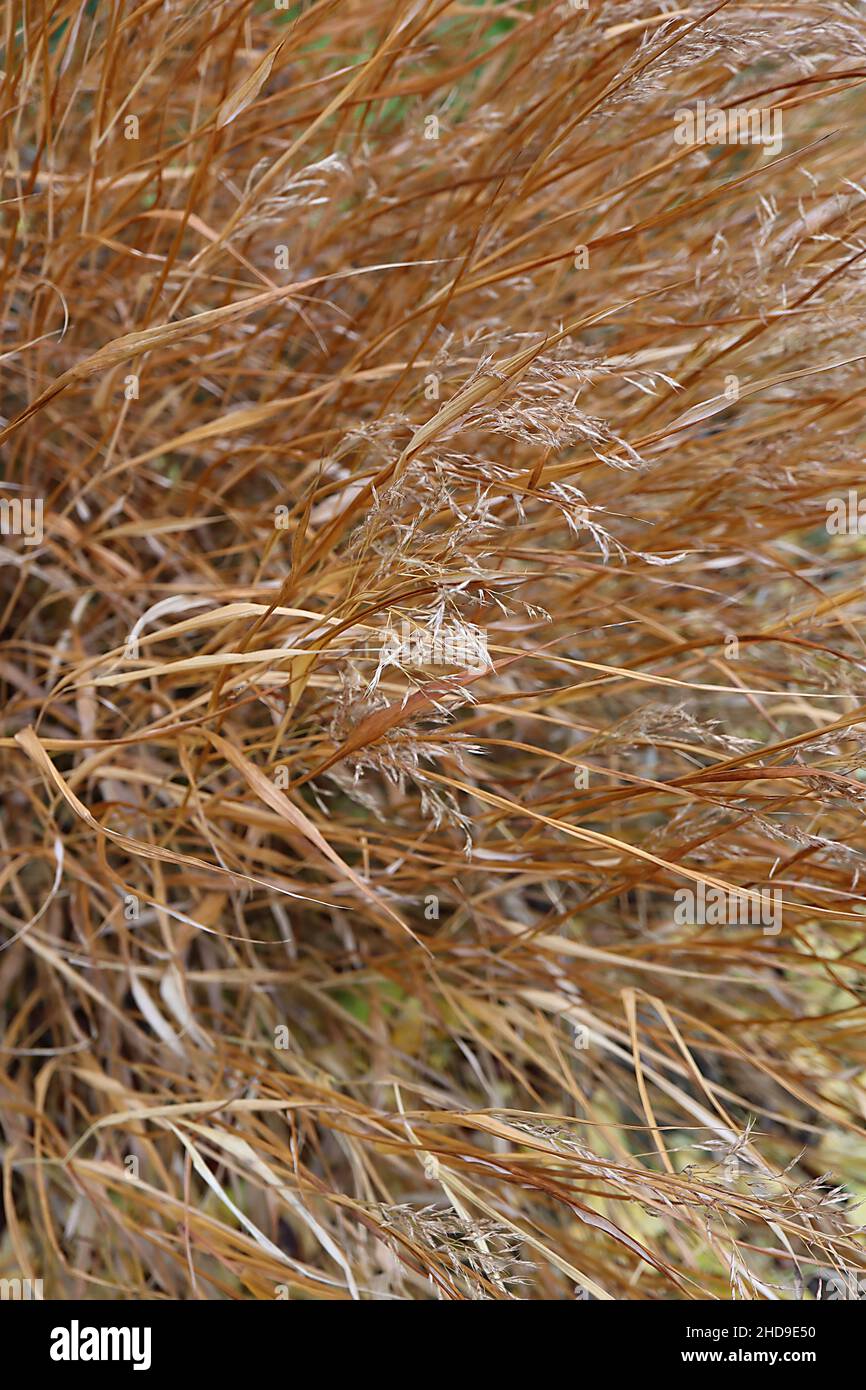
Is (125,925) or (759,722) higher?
(759,722)

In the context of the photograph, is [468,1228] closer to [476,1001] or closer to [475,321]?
[476,1001]

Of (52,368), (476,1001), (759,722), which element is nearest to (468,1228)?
(476,1001)

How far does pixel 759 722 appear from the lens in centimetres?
108

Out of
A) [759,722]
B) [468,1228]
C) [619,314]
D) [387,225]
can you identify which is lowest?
[468,1228]

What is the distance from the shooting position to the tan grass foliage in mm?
633

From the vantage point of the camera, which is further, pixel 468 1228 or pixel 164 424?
pixel 164 424

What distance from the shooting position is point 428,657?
0.53m

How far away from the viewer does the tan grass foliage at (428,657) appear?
2.08ft

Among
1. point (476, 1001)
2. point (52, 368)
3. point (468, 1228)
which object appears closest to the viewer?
point (468, 1228)

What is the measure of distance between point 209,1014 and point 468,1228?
0.43 meters
